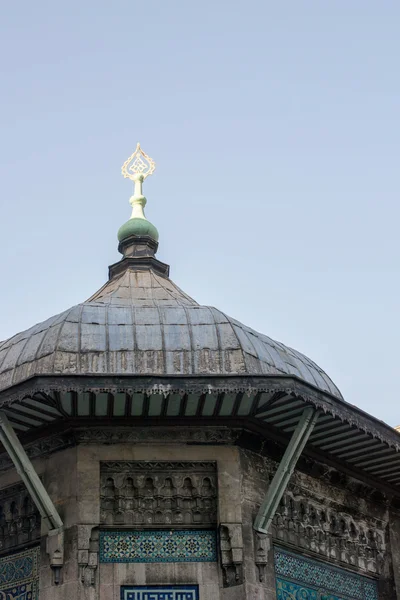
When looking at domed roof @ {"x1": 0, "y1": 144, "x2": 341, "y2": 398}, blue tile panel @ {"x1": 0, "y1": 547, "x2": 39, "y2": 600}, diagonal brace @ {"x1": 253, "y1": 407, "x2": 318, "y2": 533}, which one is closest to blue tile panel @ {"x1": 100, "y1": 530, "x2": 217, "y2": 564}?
diagonal brace @ {"x1": 253, "y1": 407, "x2": 318, "y2": 533}

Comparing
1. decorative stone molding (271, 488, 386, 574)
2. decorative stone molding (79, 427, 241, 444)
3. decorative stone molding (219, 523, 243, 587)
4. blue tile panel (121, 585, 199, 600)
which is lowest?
blue tile panel (121, 585, 199, 600)

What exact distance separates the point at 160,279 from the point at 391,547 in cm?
560

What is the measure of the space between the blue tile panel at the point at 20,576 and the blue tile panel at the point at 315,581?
3044 millimetres

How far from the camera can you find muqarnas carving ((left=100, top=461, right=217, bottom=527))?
13.0m

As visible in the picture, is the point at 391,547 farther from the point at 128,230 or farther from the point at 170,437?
the point at 128,230

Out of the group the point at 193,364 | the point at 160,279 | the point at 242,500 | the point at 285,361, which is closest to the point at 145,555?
the point at 242,500

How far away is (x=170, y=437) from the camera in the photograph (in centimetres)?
1334

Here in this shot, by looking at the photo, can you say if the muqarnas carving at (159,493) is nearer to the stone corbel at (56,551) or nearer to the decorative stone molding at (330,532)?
the stone corbel at (56,551)

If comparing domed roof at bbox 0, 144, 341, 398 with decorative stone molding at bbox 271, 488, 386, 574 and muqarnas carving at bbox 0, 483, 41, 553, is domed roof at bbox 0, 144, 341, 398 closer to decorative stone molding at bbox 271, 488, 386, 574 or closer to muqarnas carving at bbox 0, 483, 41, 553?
muqarnas carving at bbox 0, 483, 41, 553

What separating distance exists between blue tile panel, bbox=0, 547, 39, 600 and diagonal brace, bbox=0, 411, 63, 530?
67cm

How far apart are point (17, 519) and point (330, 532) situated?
170 inches

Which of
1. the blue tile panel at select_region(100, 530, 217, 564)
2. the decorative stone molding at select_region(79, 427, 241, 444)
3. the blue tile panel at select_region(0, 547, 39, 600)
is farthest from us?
the decorative stone molding at select_region(79, 427, 241, 444)

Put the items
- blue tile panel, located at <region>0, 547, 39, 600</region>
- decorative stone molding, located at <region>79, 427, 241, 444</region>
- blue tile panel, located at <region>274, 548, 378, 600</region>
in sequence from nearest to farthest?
blue tile panel, located at <region>0, 547, 39, 600</region> < decorative stone molding, located at <region>79, 427, 241, 444</region> < blue tile panel, located at <region>274, 548, 378, 600</region>

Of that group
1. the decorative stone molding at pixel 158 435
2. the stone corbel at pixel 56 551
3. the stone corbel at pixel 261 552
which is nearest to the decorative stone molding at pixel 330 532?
the stone corbel at pixel 261 552
